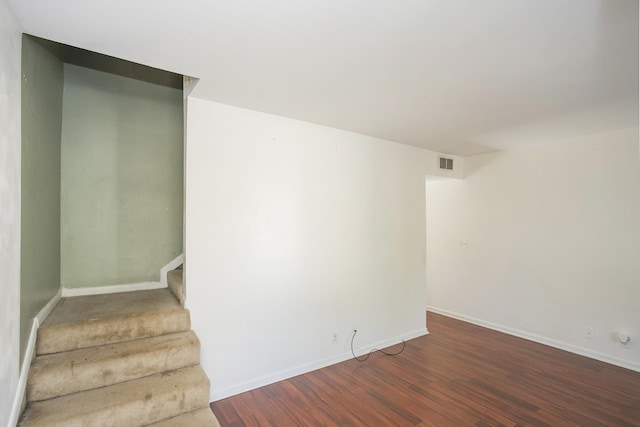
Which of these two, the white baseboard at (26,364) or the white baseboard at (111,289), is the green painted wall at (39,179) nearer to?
the white baseboard at (26,364)

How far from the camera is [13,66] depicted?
1.54 m

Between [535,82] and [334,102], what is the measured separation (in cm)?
147

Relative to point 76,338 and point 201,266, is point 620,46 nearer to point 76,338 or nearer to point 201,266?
point 201,266

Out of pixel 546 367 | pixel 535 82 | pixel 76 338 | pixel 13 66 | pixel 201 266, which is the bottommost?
pixel 546 367

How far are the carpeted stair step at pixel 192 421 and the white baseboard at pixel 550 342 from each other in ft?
13.2

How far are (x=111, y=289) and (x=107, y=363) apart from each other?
1.31 m

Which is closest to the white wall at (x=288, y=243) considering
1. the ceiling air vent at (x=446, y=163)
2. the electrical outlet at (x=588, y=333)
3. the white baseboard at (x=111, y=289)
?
the ceiling air vent at (x=446, y=163)

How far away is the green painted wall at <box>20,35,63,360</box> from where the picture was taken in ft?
5.84

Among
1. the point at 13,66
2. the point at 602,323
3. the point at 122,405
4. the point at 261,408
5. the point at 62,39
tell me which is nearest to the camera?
the point at 13,66

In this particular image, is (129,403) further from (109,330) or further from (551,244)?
(551,244)

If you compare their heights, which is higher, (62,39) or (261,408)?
(62,39)

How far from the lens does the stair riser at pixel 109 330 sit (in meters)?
2.12

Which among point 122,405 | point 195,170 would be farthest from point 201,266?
point 122,405

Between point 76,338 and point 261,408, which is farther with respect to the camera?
point 261,408
